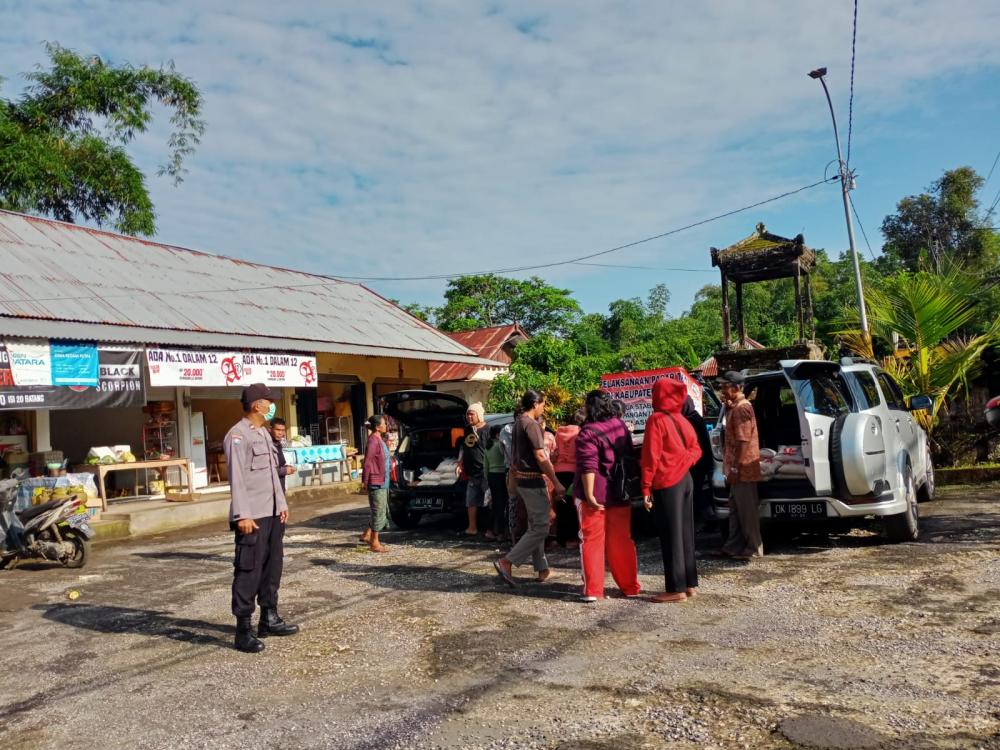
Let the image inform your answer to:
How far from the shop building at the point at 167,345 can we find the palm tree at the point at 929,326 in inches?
405

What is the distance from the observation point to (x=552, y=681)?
4.46m

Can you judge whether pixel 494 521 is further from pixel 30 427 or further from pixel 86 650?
pixel 30 427

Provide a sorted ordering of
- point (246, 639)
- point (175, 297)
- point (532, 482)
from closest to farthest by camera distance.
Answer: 1. point (246, 639)
2. point (532, 482)
3. point (175, 297)

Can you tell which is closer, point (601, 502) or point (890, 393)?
point (601, 502)

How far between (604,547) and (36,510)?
6671 millimetres

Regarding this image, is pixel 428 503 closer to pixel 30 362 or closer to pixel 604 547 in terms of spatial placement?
pixel 604 547

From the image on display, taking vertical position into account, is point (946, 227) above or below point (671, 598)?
above

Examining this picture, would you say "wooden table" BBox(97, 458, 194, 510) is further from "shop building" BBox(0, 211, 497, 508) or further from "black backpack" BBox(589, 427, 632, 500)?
"black backpack" BBox(589, 427, 632, 500)

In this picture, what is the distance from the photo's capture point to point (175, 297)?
15312mm

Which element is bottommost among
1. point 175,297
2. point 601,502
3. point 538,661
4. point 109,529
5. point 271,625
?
point 538,661

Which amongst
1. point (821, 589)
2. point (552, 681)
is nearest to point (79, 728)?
point (552, 681)

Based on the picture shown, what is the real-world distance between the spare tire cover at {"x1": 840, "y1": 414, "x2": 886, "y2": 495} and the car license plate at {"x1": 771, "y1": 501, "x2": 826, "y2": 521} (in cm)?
34

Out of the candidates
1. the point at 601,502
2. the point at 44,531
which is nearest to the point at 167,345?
the point at 44,531

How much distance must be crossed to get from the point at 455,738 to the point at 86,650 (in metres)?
3.36
